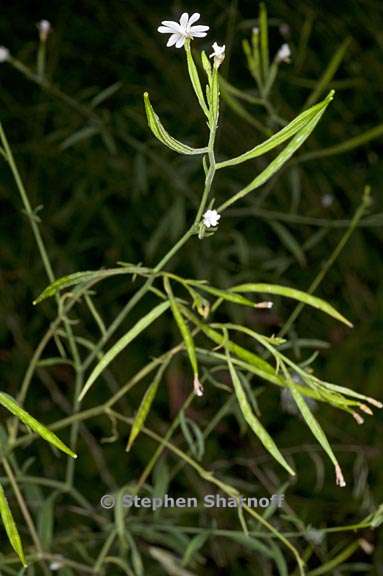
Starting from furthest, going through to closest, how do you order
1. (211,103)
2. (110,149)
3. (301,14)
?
1. (301,14)
2. (110,149)
3. (211,103)

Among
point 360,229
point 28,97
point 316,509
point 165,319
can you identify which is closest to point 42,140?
point 28,97

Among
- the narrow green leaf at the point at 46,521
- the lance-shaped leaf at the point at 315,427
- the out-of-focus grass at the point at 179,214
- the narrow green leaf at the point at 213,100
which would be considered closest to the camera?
the narrow green leaf at the point at 213,100

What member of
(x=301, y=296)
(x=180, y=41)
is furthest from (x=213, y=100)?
(x=301, y=296)

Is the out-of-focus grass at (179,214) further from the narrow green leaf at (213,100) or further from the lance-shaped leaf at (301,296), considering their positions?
the narrow green leaf at (213,100)

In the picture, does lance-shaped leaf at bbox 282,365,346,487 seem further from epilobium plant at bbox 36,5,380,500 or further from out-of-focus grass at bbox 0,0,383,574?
out-of-focus grass at bbox 0,0,383,574

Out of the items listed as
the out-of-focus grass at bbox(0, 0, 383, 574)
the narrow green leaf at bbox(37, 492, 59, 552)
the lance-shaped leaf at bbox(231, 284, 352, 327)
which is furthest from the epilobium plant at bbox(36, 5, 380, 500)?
the out-of-focus grass at bbox(0, 0, 383, 574)

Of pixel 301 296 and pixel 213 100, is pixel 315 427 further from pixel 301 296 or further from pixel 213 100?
pixel 213 100

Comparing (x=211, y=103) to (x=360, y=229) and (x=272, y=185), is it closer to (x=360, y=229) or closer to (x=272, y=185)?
(x=272, y=185)

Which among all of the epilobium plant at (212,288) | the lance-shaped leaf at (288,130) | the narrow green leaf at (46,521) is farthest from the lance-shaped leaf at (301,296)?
the narrow green leaf at (46,521)
